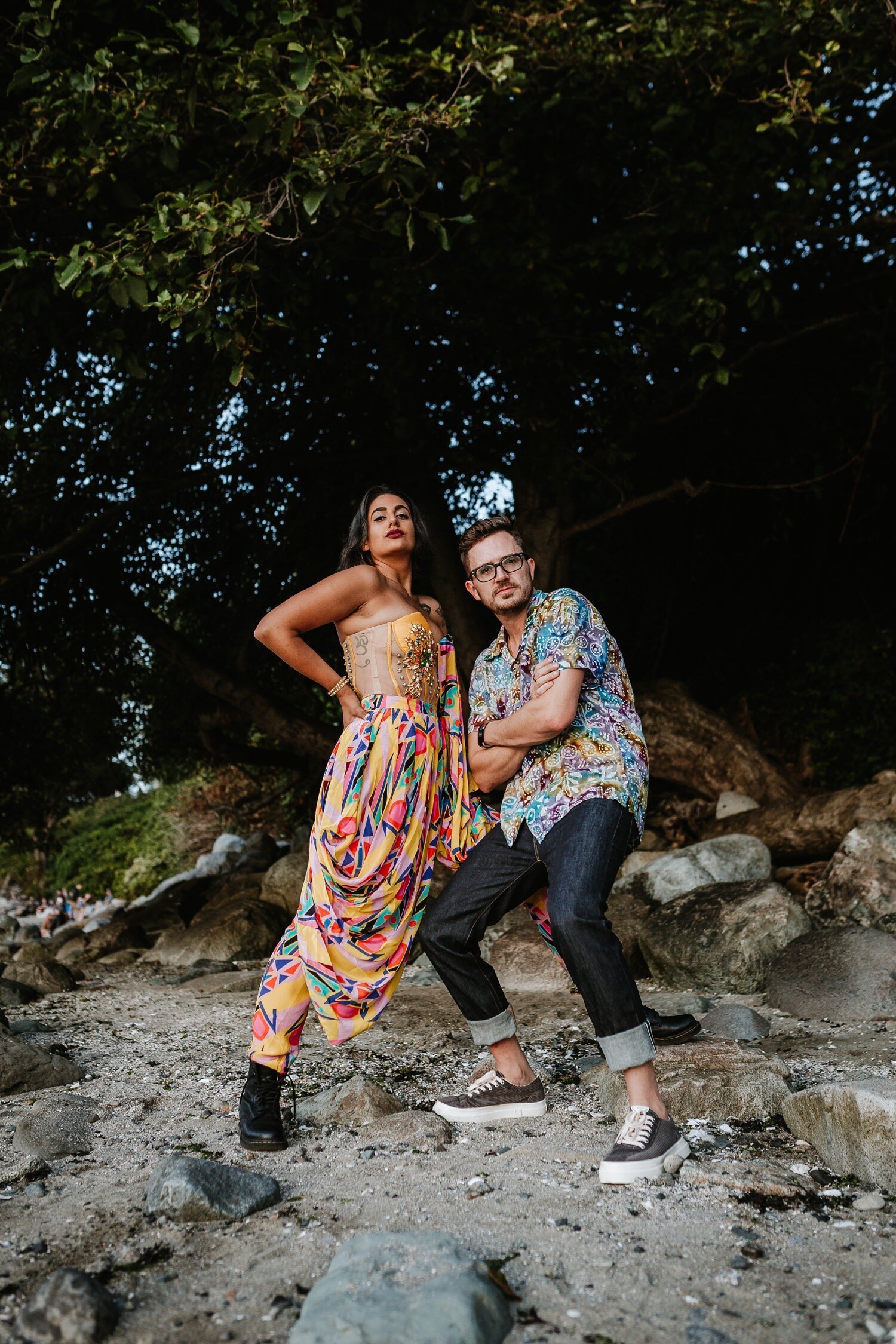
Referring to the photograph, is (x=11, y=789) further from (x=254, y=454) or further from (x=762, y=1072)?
(x=762, y=1072)

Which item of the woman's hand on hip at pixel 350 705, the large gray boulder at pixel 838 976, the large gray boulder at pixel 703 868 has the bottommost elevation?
the large gray boulder at pixel 838 976

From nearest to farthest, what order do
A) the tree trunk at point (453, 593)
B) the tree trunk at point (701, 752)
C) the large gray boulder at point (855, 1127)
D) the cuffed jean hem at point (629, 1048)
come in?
1. the large gray boulder at point (855, 1127)
2. the cuffed jean hem at point (629, 1048)
3. the tree trunk at point (453, 593)
4. the tree trunk at point (701, 752)

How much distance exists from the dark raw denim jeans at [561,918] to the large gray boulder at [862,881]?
3295mm

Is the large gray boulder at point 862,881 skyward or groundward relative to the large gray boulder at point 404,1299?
groundward

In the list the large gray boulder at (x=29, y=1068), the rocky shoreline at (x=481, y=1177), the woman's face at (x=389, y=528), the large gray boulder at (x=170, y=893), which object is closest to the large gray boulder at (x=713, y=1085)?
the rocky shoreline at (x=481, y=1177)

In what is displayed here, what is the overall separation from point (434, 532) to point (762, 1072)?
6.00 metres

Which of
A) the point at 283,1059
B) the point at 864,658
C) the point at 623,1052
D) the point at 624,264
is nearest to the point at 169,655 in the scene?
the point at 624,264

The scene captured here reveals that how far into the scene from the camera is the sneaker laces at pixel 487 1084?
3.58m

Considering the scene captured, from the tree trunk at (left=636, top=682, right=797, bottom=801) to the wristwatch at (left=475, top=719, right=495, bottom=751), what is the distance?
543 centimetres

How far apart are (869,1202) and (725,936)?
2.85m

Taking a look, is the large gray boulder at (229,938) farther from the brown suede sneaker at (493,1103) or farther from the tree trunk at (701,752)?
the brown suede sneaker at (493,1103)

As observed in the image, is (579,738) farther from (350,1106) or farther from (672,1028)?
(350,1106)

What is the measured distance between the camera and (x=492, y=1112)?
354cm

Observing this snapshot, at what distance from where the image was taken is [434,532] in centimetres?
880
